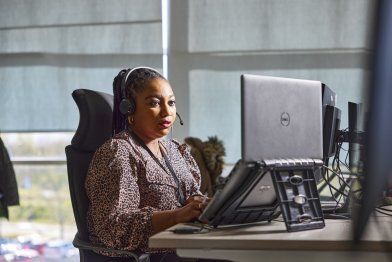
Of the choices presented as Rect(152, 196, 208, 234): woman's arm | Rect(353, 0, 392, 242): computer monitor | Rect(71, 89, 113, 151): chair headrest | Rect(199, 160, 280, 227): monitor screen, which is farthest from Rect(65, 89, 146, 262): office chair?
Rect(353, 0, 392, 242): computer monitor

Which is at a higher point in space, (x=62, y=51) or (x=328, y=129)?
(x=62, y=51)

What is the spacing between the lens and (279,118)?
1.39 m

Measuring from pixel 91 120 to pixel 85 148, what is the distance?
3.7 inches

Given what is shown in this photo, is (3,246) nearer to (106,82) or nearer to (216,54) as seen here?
(106,82)

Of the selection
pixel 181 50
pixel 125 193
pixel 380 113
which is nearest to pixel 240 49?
pixel 181 50

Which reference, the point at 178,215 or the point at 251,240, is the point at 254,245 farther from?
the point at 178,215

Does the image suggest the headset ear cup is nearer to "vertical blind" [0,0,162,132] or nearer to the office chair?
the office chair

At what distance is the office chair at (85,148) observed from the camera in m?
1.92

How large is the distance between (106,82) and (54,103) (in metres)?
0.42

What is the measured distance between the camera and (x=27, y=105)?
4.54 meters

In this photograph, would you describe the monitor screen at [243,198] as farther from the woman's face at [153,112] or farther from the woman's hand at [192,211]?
the woman's face at [153,112]

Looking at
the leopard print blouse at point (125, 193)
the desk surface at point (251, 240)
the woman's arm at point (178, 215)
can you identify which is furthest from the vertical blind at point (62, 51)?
the desk surface at point (251, 240)

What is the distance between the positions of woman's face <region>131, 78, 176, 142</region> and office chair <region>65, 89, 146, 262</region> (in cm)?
12

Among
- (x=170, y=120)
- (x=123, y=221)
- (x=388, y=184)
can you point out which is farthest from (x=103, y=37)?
(x=388, y=184)
